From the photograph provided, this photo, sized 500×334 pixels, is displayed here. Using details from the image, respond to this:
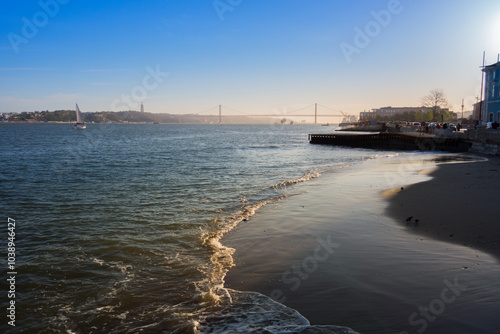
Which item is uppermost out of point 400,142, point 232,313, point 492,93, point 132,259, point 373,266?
point 492,93

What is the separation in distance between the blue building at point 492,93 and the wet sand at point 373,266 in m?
43.8

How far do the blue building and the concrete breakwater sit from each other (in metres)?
9.21

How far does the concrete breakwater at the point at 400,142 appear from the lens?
3888 centimetres

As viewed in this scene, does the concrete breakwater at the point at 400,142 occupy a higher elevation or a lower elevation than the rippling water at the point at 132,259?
higher

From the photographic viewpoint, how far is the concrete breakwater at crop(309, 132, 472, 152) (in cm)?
3888

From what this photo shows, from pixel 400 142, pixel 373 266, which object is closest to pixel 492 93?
pixel 400 142

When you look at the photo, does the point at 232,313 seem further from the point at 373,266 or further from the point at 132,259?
the point at 132,259

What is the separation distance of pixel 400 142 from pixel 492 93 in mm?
13701

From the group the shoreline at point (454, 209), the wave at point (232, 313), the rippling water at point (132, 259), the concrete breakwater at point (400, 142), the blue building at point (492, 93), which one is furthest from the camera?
the blue building at point (492, 93)

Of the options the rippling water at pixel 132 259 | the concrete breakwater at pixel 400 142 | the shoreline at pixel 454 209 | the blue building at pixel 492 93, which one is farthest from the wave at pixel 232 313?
the blue building at pixel 492 93

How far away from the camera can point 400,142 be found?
49625 mm

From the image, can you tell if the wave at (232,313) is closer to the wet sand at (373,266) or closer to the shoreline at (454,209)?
the wet sand at (373,266)

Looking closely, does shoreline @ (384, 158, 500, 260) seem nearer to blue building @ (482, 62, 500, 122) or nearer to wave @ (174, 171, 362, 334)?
wave @ (174, 171, 362, 334)

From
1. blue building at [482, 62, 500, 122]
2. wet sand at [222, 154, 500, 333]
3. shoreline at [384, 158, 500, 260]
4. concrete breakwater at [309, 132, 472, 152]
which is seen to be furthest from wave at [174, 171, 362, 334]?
blue building at [482, 62, 500, 122]
